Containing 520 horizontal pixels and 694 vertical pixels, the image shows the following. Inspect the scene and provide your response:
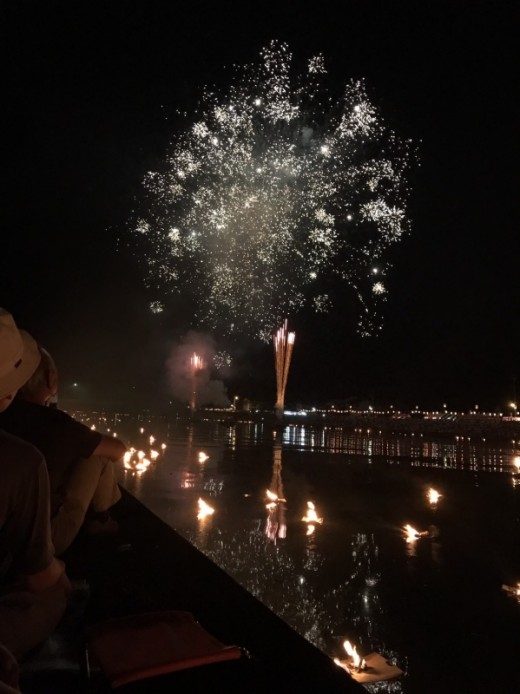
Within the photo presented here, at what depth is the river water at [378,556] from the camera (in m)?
4.76

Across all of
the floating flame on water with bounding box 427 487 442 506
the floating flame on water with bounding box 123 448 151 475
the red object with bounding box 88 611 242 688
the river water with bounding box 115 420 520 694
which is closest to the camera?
→ the red object with bounding box 88 611 242 688

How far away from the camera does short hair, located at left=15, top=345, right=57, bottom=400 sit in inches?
146

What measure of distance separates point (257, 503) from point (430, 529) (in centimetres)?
331

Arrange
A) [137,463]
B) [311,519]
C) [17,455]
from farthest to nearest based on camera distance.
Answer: [137,463], [311,519], [17,455]

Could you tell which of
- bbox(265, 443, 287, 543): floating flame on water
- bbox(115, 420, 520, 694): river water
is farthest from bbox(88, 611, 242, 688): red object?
bbox(265, 443, 287, 543): floating flame on water

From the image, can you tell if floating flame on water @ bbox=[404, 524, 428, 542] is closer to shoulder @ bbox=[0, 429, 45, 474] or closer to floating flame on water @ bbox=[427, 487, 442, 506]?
floating flame on water @ bbox=[427, 487, 442, 506]

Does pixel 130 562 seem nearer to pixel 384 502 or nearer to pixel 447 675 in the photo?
pixel 447 675

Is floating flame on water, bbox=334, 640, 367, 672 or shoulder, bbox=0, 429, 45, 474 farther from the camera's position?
floating flame on water, bbox=334, 640, 367, 672

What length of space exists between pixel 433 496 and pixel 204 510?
5.53 meters

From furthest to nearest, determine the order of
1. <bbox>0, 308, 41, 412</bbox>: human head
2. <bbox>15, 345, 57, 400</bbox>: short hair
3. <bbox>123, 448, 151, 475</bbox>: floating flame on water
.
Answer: <bbox>123, 448, 151, 475</bbox>: floating flame on water, <bbox>15, 345, 57, 400</bbox>: short hair, <bbox>0, 308, 41, 412</bbox>: human head

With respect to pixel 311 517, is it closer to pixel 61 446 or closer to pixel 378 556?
pixel 378 556

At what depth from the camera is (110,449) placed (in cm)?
377

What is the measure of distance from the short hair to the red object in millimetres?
1673

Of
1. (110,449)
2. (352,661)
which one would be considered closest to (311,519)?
(352,661)
